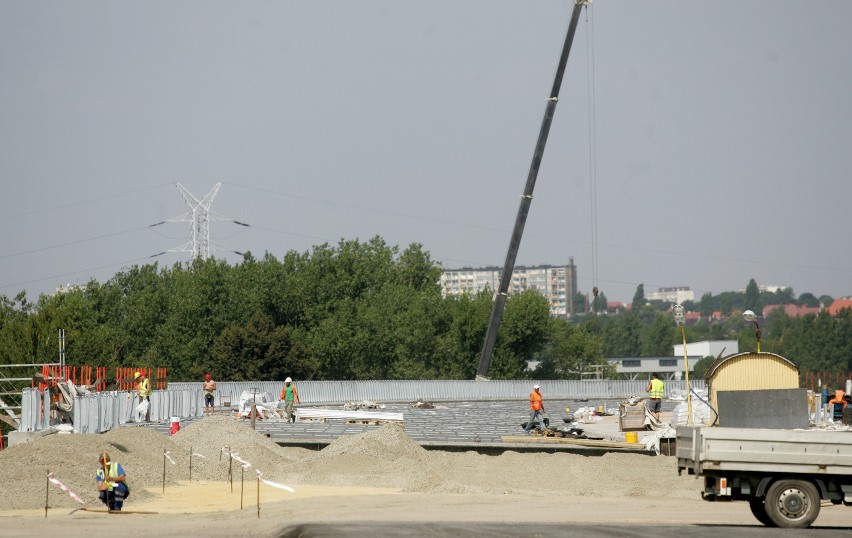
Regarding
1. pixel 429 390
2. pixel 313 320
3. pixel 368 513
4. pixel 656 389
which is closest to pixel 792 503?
pixel 368 513

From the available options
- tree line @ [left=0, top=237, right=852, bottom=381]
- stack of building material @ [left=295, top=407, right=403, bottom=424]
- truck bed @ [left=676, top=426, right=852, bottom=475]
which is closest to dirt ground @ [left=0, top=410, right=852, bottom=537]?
truck bed @ [left=676, top=426, right=852, bottom=475]

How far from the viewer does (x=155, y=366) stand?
108562mm

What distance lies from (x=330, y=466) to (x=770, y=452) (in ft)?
46.3

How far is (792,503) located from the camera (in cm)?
1750

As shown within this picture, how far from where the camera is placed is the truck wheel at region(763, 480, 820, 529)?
17422 millimetres

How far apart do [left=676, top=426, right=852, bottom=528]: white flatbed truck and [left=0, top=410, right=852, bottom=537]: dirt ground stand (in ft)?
5.88

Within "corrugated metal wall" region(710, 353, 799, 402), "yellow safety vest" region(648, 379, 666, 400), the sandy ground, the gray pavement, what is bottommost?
the sandy ground

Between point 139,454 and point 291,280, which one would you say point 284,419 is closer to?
point 139,454

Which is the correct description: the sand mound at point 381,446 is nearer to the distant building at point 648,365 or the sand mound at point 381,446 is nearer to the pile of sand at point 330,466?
the pile of sand at point 330,466

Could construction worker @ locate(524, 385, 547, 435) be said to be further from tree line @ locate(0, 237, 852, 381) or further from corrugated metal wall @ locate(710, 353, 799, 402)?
tree line @ locate(0, 237, 852, 381)

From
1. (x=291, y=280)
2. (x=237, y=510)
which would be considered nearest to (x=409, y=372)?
(x=291, y=280)

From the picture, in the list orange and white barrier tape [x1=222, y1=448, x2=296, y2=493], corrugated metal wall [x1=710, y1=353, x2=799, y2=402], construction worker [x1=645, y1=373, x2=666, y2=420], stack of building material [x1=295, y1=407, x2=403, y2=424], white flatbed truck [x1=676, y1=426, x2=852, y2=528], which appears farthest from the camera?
stack of building material [x1=295, y1=407, x2=403, y2=424]

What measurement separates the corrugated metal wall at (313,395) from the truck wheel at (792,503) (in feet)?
69.3

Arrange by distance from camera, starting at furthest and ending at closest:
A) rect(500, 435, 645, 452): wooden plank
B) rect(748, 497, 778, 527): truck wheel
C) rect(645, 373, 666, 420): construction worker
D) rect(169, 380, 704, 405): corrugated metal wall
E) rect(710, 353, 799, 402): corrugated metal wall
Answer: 1. rect(169, 380, 704, 405): corrugated metal wall
2. rect(645, 373, 666, 420): construction worker
3. rect(710, 353, 799, 402): corrugated metal wall
4. rect(500, 435, 645, 452): wooden plank
5. rect(748, 497, 778, 527): truck wheel
